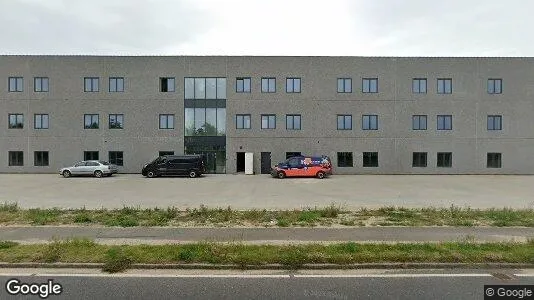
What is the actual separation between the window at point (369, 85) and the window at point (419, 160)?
7.38m

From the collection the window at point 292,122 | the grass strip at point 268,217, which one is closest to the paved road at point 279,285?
the grass strip at point 268,217

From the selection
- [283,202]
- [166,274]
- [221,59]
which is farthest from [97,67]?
[166,274]

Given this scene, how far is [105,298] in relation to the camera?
15.5 ft

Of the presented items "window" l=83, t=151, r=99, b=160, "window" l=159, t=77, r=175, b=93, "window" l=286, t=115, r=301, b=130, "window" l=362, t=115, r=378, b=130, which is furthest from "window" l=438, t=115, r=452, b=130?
"window" l=83, t=151, r=99, b=160

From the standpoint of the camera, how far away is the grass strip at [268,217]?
9344mm

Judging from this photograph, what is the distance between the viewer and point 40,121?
107ft

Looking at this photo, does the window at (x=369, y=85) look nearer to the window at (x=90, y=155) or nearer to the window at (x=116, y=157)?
the window at (x=116, y=157)

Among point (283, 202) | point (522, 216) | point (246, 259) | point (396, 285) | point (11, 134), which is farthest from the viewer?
point (11, 134)

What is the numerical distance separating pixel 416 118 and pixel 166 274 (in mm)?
32047

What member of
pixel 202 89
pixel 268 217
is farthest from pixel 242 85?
pixel 268 217

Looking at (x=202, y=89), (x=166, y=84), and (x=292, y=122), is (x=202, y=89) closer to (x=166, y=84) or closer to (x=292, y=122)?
(x=166, y=84)

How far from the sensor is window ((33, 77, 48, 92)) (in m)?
32.7

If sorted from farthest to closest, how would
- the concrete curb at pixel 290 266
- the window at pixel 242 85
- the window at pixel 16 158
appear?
1. the window at pixel 242 85
2. the window at pixel 16 158
3. the concrete curb at pixel 290 266

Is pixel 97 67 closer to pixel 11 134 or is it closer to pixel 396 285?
pixel 11 134
